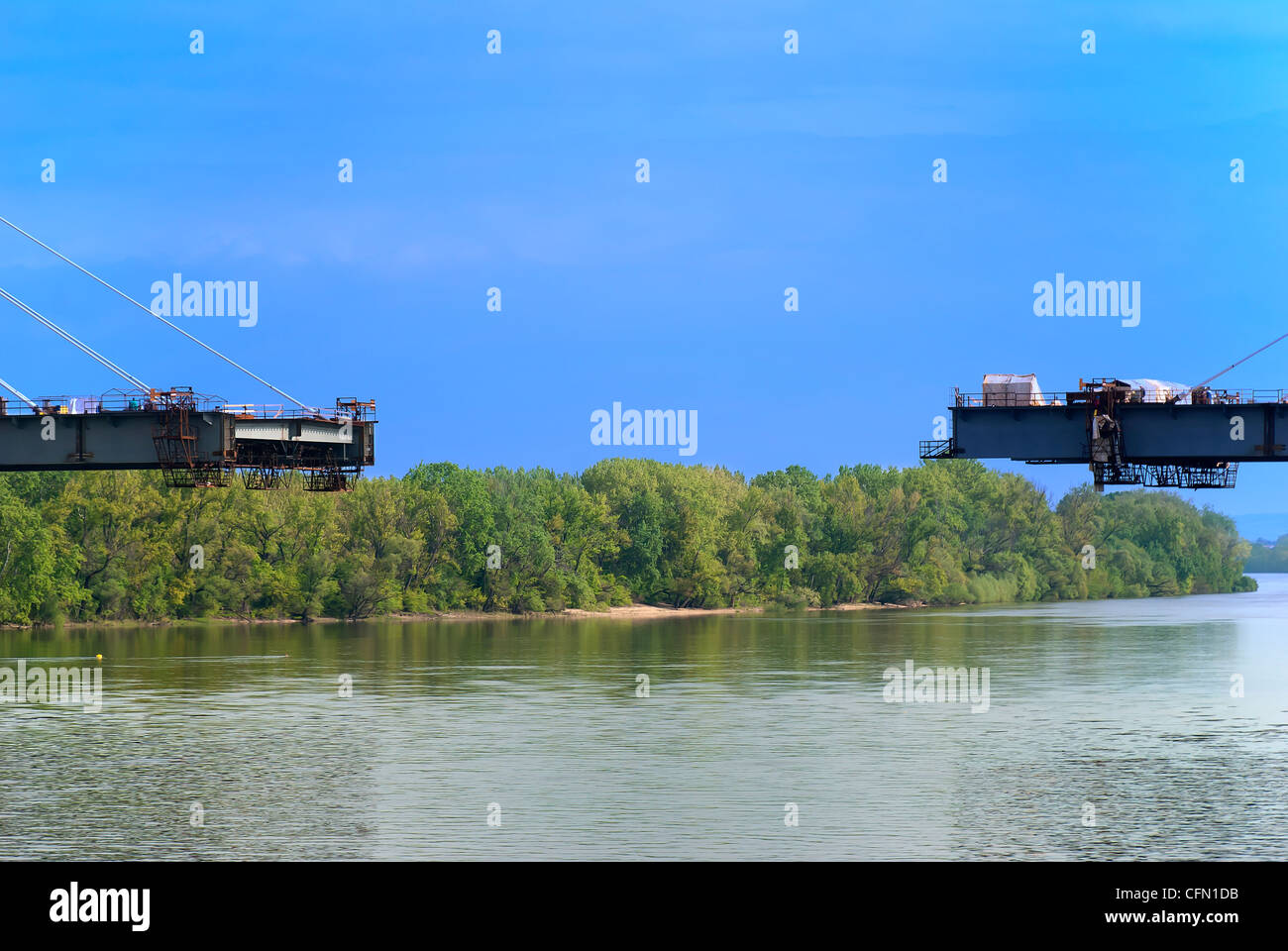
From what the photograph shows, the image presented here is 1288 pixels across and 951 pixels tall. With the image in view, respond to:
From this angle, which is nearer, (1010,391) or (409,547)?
(1010,391)

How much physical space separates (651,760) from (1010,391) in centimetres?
2583

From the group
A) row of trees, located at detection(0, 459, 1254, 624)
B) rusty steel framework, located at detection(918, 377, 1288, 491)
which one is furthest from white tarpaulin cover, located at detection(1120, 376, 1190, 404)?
row of trees, located at detection(0, 459, 1254, 624)

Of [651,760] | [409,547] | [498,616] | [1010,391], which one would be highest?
[1010,391]

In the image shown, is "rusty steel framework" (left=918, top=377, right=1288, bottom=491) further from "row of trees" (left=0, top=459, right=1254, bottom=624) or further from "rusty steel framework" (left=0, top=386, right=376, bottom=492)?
"row of trees" (left=0, top=459, right=1254, bottom=624)

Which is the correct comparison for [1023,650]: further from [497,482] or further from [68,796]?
[497,482]

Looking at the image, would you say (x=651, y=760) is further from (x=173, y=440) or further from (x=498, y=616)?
(x=498, y=616)

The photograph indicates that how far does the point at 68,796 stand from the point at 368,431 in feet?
99.4

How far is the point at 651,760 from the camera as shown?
160 feet

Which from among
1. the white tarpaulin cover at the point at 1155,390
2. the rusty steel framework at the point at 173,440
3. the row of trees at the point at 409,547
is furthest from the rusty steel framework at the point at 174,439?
the row of trees at the point at 409,547

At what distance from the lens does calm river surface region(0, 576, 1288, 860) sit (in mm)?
36125

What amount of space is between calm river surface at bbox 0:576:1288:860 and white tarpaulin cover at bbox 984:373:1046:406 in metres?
12.8

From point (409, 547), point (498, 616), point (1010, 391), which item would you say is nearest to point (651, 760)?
point (1010, 391)

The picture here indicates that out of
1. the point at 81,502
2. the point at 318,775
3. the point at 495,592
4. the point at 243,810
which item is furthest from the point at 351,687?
the point at 495,592
